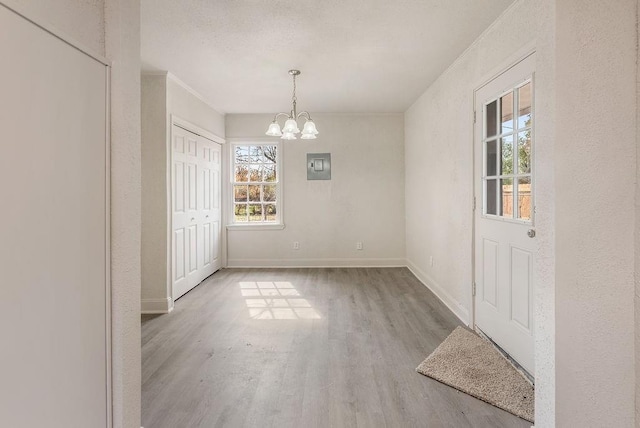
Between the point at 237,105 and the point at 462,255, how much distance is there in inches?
150

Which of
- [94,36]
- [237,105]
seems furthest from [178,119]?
[94,36]

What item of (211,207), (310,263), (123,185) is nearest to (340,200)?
(310,263)

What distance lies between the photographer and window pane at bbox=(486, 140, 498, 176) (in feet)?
9.25

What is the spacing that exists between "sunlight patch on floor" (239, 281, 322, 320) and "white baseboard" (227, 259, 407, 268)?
3.06ft

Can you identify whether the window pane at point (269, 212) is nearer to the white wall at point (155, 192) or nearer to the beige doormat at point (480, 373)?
the white wall at point (155, 192)

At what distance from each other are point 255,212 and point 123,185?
4456 mm

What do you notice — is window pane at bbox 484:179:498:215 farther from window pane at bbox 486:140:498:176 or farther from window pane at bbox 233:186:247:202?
window pane at bbox 233:186:247:202

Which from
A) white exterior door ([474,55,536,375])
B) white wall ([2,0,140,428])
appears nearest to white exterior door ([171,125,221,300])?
white wall ([2,0,140,428])

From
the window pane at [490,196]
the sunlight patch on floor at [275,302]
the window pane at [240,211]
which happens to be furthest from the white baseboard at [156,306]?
the window pane at [490,196]

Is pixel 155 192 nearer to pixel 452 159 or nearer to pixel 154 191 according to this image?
pixel 154 191

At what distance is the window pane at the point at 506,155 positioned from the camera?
2592 mm

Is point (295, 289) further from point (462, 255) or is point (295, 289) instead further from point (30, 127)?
point (30, 127)

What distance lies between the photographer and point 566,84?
1396 mm

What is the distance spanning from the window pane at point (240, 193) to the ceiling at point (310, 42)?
176cm
